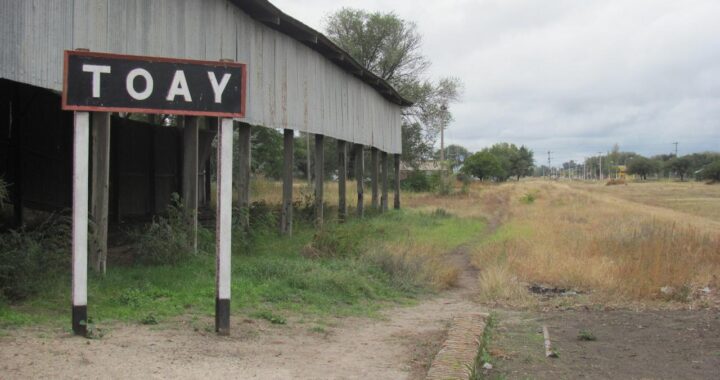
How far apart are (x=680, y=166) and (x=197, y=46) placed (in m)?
145

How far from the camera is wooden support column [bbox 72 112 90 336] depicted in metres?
6.09

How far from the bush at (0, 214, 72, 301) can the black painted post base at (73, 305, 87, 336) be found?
1.80m

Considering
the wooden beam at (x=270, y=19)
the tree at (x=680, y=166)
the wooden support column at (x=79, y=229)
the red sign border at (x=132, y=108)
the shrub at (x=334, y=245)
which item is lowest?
the shrub at (x=334, y=245)

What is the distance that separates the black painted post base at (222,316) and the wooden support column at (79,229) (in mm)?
1198

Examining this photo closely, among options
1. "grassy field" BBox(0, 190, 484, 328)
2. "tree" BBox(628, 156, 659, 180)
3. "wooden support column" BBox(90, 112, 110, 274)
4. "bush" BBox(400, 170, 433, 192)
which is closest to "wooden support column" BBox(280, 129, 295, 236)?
"grassy field" BBox(0, 190, 484, 328)

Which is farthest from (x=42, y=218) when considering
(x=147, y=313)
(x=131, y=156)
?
(x=147, y=313)

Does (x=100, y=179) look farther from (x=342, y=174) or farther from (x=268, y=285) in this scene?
(x=342, y=174)

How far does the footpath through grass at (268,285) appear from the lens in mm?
7629

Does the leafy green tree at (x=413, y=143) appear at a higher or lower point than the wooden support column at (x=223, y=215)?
higher

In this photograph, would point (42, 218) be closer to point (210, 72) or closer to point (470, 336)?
point (210, 72)

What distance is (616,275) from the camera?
11.2 m

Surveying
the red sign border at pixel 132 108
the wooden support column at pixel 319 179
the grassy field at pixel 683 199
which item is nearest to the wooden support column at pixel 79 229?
the red sign border at pixel 132 108

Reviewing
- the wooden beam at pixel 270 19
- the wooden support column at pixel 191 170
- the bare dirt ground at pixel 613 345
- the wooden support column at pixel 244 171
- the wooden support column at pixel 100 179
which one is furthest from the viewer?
the wooden support column at pixel 244 171

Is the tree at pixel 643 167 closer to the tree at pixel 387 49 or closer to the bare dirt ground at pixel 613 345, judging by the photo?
the tree at pixel 387 49
